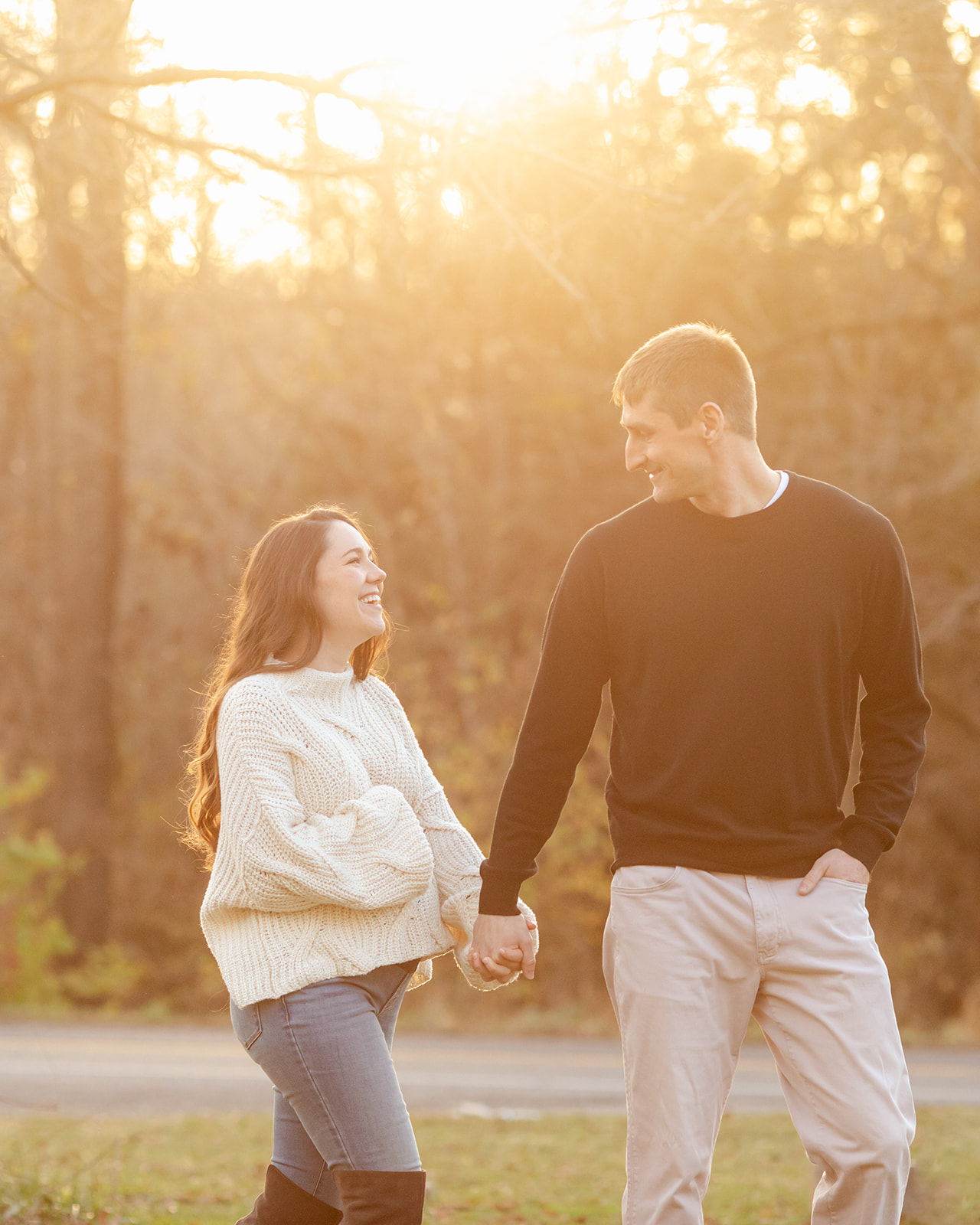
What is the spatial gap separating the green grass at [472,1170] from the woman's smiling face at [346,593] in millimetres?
2657

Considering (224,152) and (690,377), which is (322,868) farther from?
Result: (224,152)

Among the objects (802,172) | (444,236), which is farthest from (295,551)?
(802,172)

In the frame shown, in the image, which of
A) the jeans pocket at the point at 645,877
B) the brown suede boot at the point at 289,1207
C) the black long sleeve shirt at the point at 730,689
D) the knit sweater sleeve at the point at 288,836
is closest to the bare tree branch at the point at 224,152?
the black long sleeve shirt at the point at 730,689

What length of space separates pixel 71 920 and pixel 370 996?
14.2 metres

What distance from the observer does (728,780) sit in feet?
11.1

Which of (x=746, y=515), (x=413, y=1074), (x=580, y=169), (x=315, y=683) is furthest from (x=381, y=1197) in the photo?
(x=413, y=1074)

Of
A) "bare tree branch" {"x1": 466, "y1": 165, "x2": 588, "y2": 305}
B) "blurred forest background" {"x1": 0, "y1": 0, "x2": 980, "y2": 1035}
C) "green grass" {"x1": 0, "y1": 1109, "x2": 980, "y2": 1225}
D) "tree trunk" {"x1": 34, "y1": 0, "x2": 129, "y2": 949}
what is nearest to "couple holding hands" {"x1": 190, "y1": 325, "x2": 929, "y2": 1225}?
"bare tree branch" {"x1": 466, "y1": 165, "x2": 588, "y2": 305}

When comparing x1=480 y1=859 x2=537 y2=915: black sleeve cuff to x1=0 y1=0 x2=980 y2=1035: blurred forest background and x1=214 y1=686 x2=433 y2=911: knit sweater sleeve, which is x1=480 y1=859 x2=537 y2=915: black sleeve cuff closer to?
x1=214 y1=686 x2=433 y2=911: knit sweater sleeve

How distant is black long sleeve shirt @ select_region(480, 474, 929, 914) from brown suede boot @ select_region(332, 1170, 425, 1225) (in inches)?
24.1

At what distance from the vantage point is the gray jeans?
3289 millimetres

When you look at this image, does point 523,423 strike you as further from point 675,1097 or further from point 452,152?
point 675,1097

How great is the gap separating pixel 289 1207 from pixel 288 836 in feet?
2.78

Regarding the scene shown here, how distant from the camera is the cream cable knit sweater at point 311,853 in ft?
11.0

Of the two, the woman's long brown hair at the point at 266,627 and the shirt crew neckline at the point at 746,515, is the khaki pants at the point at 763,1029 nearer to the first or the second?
the shirt crew neckline at the point at 746,515
